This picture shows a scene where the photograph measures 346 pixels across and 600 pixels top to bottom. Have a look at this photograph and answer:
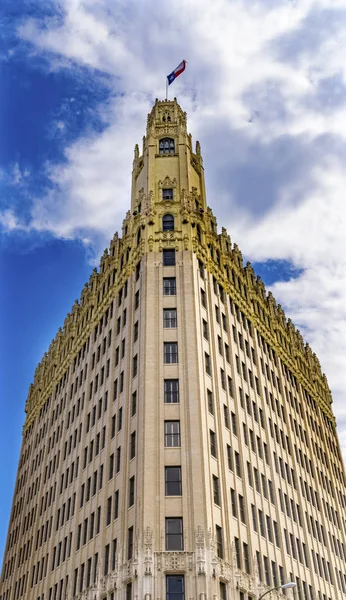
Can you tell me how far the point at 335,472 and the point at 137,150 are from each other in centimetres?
5358

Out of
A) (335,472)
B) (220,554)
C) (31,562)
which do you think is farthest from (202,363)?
(335,472)

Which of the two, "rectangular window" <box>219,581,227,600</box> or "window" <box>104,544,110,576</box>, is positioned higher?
"window" <box>104,544,110,576</box>

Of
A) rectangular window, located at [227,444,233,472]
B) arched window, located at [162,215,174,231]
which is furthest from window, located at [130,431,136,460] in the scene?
arched window, located at [162,215,174,231]

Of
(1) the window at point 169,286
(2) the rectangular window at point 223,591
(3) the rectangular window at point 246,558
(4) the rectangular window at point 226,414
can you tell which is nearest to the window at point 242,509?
(3) the rectangular window at point 246,558

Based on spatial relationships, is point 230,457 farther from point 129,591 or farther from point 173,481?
point 129,591

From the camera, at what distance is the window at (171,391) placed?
52.4 m

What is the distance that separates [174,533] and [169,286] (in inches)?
955

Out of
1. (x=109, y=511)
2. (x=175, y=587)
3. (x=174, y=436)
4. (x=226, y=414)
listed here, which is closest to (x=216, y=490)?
(x=174, y=436)

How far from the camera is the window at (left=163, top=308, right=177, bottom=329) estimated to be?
189 feet

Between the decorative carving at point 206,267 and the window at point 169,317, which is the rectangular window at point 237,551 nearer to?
the window at point 169,317

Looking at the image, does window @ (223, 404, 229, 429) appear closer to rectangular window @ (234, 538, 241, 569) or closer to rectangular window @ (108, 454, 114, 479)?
rectangular window @ (234, 538, 241, 569)

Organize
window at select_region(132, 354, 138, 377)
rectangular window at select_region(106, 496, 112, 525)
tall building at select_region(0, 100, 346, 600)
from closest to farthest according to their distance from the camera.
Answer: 1. tall building at select_region(0, 100, 346, 600)
2. rectangular window at select_region(106, 496, 112, 525)
3. window at select_region(132, 354, 138, 377)

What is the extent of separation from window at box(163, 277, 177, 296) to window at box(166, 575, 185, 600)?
26.2m

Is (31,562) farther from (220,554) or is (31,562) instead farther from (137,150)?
(137,150)
